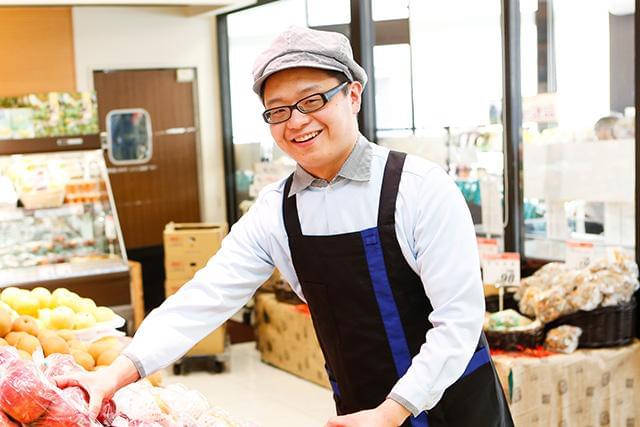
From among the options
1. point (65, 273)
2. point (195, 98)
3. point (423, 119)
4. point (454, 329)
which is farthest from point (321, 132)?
point (195, 98)

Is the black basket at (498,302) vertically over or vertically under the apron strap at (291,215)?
under

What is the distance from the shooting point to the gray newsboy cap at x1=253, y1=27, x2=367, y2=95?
1989 mm

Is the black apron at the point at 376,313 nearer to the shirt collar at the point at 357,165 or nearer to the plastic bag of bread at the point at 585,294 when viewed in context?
the shirt collar at the point at 357,165

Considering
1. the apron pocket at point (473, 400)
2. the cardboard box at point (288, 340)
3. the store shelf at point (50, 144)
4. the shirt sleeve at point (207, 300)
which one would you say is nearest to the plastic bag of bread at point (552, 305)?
the cardboard box at point (288, 340)

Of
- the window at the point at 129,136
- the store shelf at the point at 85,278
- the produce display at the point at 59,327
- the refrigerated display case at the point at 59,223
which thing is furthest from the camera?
the window at the point at 129,136

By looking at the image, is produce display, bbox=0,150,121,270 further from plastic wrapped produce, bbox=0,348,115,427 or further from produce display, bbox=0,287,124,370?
plastic wrapped produce, bbox=0,348,115,427

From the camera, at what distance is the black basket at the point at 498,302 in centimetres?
460

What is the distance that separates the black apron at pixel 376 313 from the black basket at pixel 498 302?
233 centimetres

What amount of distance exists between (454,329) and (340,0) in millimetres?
4808

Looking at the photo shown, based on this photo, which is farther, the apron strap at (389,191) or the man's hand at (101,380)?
the apron strap at (389,191)

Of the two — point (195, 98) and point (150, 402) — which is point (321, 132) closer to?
point (150, 402)

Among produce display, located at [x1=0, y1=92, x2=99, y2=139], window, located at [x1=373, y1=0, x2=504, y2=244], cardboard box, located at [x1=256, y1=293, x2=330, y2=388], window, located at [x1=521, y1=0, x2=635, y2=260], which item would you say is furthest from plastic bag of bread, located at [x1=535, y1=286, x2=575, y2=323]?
produce display, located at [x1=0, y1=92, x2=99, y2=139]

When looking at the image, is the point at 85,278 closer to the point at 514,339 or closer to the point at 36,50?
the point at 36,50

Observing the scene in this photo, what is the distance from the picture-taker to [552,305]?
426cm
